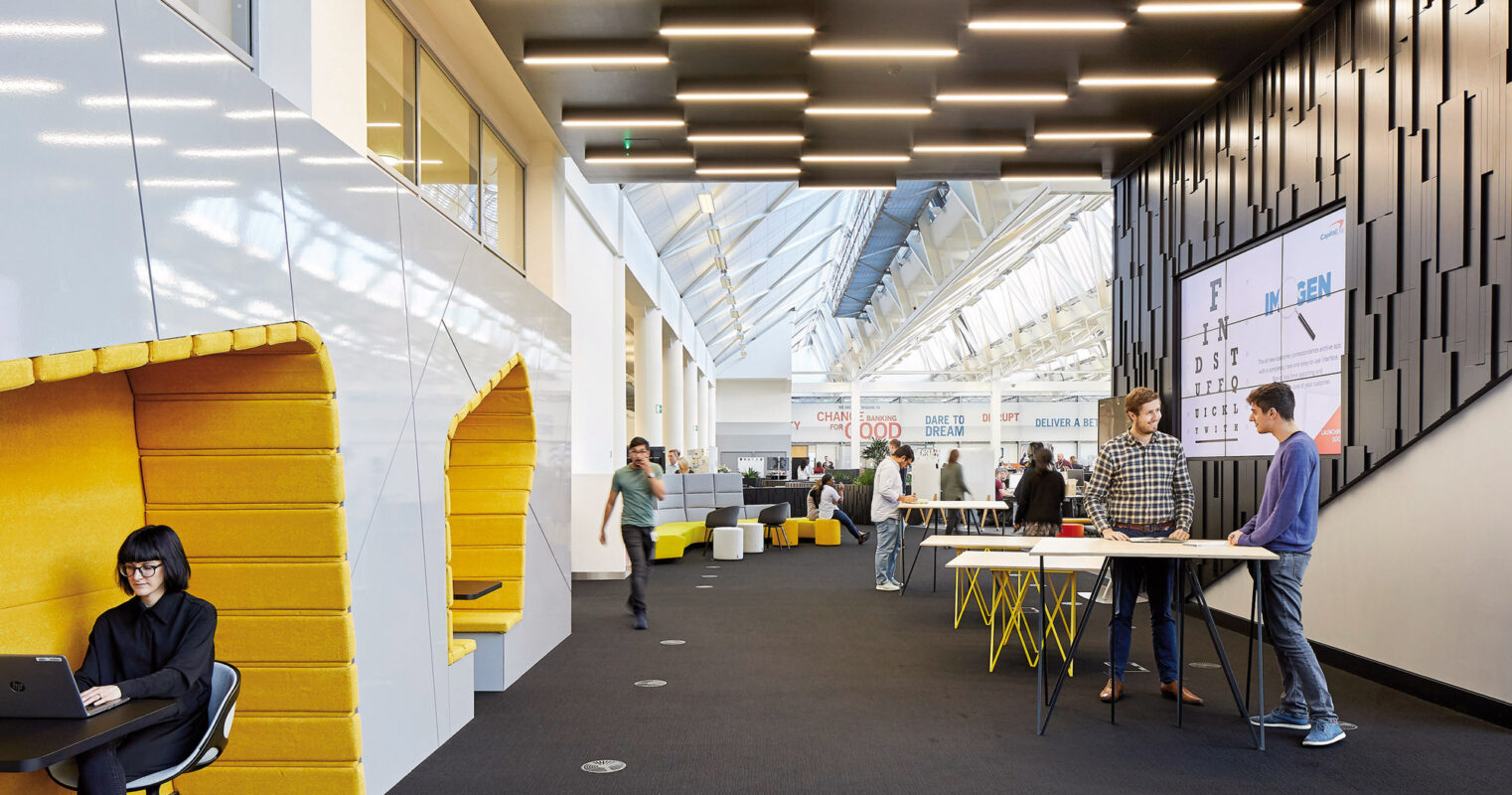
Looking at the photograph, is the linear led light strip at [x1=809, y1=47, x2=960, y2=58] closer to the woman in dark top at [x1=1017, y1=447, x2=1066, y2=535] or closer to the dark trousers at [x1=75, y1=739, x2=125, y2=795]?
the woman in dark top at [x1=1017, y1=447, x2=1066, y2=535]

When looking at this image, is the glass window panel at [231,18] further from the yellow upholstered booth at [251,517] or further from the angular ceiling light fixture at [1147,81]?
the angular ceiling light fixture at [1147,81]

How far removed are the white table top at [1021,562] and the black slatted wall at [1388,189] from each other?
1444 millimetres

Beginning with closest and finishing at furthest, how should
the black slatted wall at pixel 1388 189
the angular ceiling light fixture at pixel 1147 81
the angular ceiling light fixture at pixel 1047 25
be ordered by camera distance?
the black slatted wall at pixel 1388 189 → the angular ceiling light fixture at pixel 1047 25 → the angular ceiling light fixture at pixel 1147 81

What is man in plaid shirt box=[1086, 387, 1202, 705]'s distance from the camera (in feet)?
15.9

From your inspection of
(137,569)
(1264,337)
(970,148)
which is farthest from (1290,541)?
(970,148)

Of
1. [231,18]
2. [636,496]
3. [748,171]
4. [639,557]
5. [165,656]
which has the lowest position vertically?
[639,557]

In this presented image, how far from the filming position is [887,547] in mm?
9539

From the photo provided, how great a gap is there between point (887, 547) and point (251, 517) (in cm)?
695

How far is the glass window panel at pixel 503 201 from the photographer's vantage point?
291 inches

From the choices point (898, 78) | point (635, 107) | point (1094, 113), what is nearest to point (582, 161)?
point (635, 107)

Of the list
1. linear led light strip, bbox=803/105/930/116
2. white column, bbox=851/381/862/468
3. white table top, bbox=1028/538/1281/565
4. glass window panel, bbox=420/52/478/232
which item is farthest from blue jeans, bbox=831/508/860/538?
white column, bbox=851/381/862/468

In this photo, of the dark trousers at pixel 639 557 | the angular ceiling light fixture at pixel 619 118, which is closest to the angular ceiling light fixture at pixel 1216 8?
the angular ceiling light fixture at pixel 619 118

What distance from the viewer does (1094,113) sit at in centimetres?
732

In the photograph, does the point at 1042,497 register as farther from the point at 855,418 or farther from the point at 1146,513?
the point at 855,418
